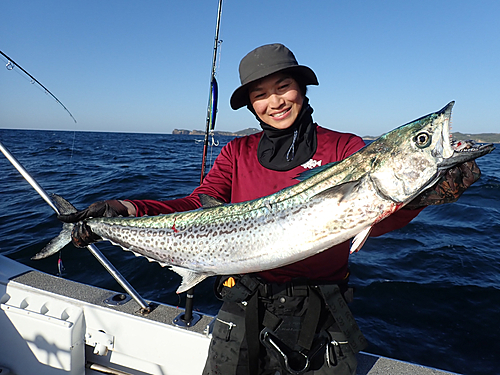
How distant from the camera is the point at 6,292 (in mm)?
3756

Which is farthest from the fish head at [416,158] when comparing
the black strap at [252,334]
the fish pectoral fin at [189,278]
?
the fish pectoral fin at [189,278]

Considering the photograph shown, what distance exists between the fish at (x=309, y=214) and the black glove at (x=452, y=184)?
0.32 feet

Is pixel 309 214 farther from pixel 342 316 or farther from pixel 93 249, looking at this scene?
pixel 93 249

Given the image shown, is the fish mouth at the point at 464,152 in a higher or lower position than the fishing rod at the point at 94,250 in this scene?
higher

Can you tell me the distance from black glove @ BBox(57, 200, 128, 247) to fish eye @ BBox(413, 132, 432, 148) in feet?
8.06

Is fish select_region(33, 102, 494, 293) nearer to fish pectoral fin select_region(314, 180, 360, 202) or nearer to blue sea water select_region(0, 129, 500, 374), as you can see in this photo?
fish pectoral fin select_region(314, 180, 360, 202)

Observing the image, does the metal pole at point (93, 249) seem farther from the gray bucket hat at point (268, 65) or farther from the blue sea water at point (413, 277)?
the gray bucket hat at point (268, 65)

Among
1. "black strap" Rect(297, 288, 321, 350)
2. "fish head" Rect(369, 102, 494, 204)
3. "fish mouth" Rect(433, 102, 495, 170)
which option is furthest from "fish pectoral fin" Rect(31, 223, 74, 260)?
"fish mouth" Rect(433, 102, 495, 170)

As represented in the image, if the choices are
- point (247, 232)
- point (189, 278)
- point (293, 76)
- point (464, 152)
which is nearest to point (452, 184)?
point (464, 152)

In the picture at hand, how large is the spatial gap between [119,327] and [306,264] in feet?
7.73

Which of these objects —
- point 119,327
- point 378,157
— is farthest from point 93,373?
point 378,157

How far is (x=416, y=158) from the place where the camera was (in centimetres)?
188

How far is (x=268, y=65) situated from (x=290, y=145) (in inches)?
27.5

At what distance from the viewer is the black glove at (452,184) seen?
195 centimetres
